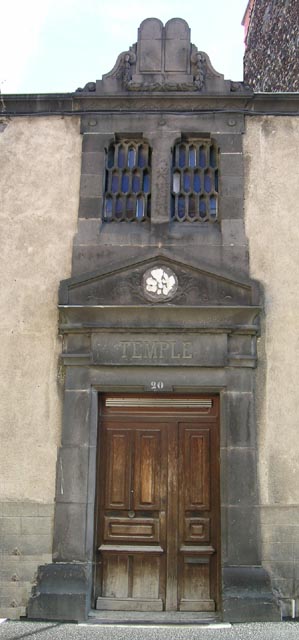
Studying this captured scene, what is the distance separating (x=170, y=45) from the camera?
905 cm

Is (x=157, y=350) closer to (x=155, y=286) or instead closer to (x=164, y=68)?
(x=155, y=286)

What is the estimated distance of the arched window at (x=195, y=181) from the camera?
28.5 feet

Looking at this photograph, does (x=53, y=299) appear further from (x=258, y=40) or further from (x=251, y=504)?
(x=258, y=40)

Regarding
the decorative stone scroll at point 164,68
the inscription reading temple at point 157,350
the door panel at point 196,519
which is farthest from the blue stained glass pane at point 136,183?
the door panel at point 196,519

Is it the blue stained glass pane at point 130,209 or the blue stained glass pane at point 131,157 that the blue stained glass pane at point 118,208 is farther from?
the blue stained glass pane at point 131,157

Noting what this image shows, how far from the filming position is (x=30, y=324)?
833cm

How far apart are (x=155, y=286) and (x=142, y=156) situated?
5.85ft

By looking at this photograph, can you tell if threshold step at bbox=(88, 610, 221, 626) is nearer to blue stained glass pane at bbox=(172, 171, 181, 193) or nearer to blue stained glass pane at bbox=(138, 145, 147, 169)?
blue stained glass pane at bbox=(172, 171, 181, 193)

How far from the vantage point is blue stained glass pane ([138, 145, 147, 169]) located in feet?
29.1

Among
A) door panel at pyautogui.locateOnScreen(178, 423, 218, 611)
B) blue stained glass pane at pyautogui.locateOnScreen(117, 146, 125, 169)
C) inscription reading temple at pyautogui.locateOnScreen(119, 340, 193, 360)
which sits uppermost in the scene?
blue stained glass pane at pyautogui.locateOnScreen(117, 146, 125, 169)

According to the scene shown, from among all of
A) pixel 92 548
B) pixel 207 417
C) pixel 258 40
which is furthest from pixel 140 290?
pixel 258 40

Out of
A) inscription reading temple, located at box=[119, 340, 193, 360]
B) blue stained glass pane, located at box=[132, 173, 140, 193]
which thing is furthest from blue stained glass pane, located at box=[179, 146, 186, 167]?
inscription reading temple, located at box=[119, 340, 193, 360]

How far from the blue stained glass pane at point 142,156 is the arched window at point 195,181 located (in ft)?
1.19

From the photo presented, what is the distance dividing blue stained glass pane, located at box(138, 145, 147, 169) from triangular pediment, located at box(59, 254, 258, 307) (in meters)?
1.32
